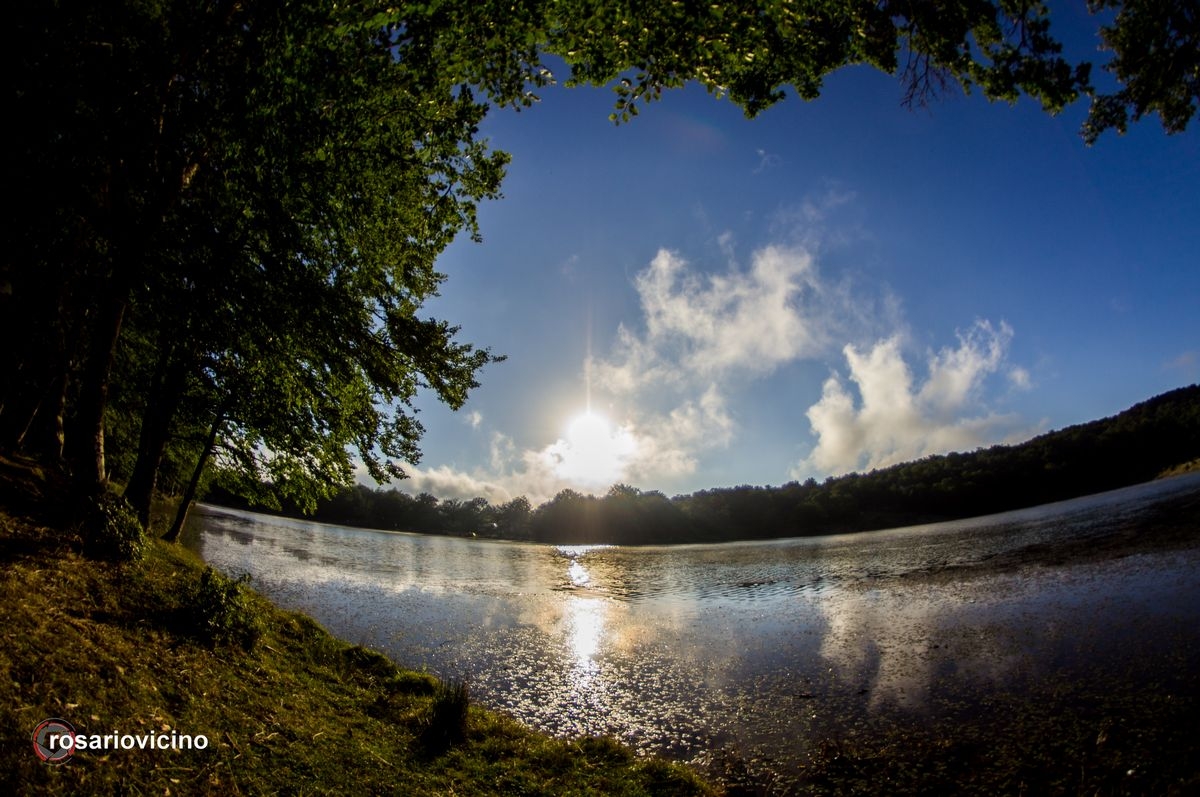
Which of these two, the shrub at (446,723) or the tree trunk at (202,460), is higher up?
the tree trunk at (202,460)

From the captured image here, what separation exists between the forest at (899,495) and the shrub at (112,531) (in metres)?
82.3

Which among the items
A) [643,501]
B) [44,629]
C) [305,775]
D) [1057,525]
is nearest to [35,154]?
[44,629]

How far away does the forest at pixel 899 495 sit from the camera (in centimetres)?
10138

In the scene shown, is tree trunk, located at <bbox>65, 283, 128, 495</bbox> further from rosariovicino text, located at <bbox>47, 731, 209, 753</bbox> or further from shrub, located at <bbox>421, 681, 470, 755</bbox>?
shrub, located at <bbox>421, 681, 470, 755</bbox>

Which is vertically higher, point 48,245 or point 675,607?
point 48,245

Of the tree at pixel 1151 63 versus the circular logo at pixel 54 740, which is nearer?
the circular logo at pixel 54 740

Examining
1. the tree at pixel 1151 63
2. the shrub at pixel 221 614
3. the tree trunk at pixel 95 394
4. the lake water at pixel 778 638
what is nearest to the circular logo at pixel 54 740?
the shrub at pixel 221 614

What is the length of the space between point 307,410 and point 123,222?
5589 millimetres

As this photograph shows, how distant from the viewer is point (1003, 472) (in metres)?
108

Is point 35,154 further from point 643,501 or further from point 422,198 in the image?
point 643,501

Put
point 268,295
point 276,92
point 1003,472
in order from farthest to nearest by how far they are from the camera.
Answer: point 1003,472 < point 268,295 < point 276,92

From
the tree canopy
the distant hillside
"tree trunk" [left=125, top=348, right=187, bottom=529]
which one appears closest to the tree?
the tree canopy

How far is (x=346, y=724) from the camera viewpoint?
27.3 ft

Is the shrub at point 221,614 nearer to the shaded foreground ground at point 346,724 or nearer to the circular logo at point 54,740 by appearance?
the shaded foreground ground at point 346,724
